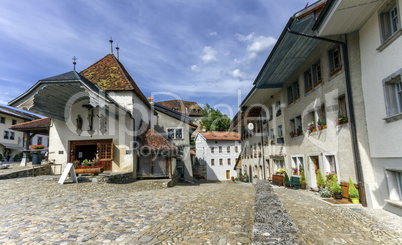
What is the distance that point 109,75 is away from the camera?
21.9 m

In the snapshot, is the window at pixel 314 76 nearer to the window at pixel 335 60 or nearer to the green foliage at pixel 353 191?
the window at pixel 335 60

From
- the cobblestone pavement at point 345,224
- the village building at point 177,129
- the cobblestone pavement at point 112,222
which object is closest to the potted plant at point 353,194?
the cobblestone pavement at point 345,224

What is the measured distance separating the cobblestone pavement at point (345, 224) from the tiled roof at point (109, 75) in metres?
16.7

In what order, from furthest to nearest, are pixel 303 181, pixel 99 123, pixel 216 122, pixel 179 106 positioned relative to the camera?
1. pixel 179 106
2. pixel 216 122
3. pixel 99 123
4. pixel 303 181

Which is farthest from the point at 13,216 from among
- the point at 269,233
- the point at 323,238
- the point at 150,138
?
the point at 150,138

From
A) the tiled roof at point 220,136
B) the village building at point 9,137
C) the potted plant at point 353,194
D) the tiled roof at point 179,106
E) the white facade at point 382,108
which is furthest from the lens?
the tiled roof at point 179,106

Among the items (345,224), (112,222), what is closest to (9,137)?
(112,222)

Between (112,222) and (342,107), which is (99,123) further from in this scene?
(342,107)

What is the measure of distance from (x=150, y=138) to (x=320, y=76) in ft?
44.8

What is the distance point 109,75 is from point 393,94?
2063 cm

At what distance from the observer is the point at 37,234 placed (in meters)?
5.13

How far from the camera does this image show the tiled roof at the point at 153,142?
19203 millimetres

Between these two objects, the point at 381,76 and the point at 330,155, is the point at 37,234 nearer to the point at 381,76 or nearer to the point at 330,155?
the point at 381,76

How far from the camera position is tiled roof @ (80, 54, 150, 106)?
811 inches
